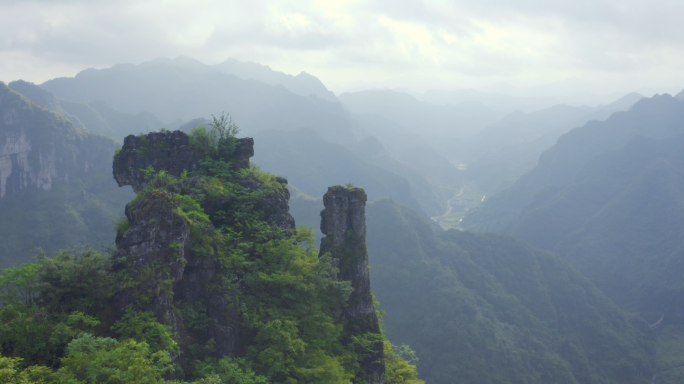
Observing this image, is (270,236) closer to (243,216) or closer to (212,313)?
(243,216)

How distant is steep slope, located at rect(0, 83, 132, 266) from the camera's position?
12050 centimetres

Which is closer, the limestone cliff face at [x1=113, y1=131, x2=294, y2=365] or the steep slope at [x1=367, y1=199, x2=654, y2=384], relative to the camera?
the limestone cliff face at [x1=113, y1=131, x2=294, y2=365]

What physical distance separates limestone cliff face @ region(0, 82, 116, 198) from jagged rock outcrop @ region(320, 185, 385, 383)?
14352cm

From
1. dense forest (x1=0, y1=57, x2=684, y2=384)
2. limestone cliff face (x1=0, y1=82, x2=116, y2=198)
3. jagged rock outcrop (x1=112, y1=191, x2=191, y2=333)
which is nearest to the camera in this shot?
dense forest (x1=0, y1=57, x2=684, y2=384)

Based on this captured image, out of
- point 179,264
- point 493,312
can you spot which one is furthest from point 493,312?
point 179,264

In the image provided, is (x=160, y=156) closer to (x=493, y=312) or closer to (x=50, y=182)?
(x=493, y=312)

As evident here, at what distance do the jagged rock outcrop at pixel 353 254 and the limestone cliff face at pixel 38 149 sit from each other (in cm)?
14352

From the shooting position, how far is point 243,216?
22625 millimetres

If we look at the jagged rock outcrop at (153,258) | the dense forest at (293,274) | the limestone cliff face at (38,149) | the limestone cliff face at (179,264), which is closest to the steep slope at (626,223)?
the dense forest at (293,274)

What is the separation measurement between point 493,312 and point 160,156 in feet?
288

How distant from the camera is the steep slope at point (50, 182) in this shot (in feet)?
395

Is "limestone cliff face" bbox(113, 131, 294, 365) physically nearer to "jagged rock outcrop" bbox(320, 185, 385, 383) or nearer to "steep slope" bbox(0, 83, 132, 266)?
"jagged rock outcrop" bbox(320, 185, 385, 383)

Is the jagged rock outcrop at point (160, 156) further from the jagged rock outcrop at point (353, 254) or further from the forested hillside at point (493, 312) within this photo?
the forested hillside at point (493, 312)

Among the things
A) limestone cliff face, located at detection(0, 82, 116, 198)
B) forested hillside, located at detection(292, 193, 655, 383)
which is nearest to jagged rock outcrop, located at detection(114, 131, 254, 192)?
forested hillside, located at detection(292, 193, 655, 383)
